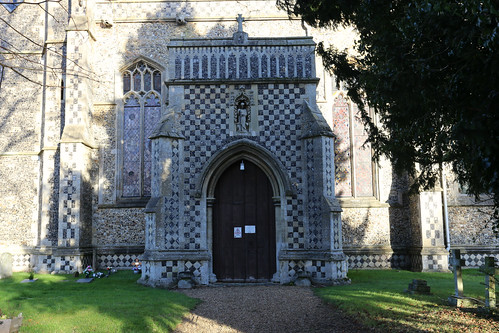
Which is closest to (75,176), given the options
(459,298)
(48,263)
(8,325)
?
(48,263)

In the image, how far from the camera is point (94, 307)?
308 inches

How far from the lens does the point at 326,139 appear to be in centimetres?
1177

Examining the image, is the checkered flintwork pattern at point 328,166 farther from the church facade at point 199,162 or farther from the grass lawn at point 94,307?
the grass lawn at point 94,307

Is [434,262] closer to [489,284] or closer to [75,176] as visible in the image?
Result: [489,284]

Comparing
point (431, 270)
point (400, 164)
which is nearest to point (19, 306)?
point (400, 164)

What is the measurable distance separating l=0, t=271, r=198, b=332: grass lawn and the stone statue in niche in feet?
16.2

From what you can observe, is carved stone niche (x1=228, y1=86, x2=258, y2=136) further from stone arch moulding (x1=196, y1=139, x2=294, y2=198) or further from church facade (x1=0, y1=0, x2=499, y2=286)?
stone arch moulding (x1=196, y1=139, x2=294, y2=198)

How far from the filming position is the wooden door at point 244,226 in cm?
1195

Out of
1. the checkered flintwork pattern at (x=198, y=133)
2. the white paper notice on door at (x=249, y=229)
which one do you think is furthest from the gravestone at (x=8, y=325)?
the white paper notice on door at (x=249, y=229)

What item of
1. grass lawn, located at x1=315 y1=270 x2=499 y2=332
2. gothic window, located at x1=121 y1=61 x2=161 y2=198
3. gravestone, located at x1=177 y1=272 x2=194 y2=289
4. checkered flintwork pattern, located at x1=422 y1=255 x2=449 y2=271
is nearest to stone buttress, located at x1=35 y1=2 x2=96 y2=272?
gothic window, located at x1=121 y1=61 x2=161 y2=198

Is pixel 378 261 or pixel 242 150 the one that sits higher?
pixel 242 150

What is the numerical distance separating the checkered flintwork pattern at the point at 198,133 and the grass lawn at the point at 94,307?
2.13 metres

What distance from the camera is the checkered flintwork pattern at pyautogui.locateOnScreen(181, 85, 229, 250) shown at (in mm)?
11703

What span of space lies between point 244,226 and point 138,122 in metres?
7.01
